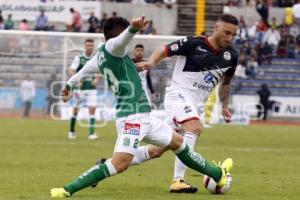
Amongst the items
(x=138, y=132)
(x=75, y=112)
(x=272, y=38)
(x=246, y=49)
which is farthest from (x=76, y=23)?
(x=138, y=132)

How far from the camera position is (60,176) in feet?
43.4

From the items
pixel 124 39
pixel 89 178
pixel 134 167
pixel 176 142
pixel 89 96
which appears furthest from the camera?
pixel 89 96

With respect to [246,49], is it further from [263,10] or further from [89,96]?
[89,96]

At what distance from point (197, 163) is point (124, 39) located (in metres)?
2.08

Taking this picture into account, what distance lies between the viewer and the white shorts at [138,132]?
34.1ft

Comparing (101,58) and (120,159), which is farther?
(101,58)

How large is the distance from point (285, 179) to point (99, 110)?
737 inches

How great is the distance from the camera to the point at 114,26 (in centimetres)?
1035

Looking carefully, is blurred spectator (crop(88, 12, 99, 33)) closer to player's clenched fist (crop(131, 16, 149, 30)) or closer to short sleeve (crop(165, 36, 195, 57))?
short sleeve (crop(165, 36, 195, 57))

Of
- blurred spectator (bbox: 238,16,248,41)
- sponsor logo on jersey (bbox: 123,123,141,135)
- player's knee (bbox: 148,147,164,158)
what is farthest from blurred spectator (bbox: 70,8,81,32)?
sponsor logo on jersey (bbox: 123,123,141,135)

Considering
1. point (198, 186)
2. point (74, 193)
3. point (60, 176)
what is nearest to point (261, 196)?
point (198, 186)

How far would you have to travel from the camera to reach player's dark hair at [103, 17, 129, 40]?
10.3 metres

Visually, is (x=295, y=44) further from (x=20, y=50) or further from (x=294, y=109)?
(x=20, y=50)

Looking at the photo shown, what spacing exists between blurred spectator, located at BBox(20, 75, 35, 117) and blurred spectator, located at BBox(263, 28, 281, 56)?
44.3ft
